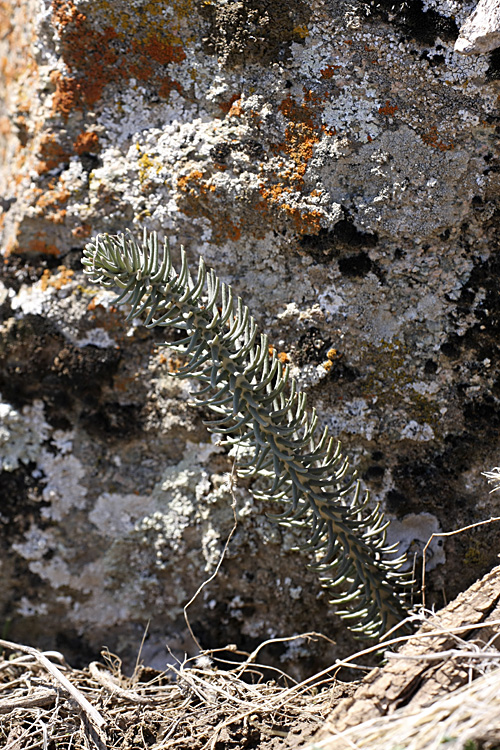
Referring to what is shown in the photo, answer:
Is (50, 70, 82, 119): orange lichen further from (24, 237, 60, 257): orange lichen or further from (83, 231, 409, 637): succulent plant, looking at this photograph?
(83, 231, 409, 637): succulent plant

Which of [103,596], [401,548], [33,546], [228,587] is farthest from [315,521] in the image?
[33,546]

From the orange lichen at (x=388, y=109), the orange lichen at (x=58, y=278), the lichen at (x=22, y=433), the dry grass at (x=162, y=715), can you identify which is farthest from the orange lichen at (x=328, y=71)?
the dry grass at (x=162, y=715)

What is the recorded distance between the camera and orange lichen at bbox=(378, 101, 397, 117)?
5.27 feet

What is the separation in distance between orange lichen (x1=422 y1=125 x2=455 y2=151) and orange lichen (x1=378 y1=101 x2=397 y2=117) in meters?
0.11

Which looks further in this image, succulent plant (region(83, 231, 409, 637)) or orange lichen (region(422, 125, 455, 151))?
orange lichen (region(422, 125, 455, 151))

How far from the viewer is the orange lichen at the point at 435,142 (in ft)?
5.19

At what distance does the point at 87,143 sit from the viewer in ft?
6.18

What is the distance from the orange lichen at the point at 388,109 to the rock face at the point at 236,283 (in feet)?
0.04

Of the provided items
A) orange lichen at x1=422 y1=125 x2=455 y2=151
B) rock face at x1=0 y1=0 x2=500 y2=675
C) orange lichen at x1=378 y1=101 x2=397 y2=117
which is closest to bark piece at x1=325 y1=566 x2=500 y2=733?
rock face at x1=0 y1=0 x2=500 y2=675

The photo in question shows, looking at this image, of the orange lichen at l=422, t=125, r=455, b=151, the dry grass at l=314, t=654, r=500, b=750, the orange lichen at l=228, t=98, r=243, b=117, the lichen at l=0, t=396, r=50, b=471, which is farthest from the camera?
the lichen at l=0, t=396, r=50, b=471

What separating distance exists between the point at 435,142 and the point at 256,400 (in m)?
0.84

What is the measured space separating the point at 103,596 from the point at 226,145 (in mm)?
1439

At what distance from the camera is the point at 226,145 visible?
171cm

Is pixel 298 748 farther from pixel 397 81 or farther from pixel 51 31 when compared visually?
pixel 51 31
